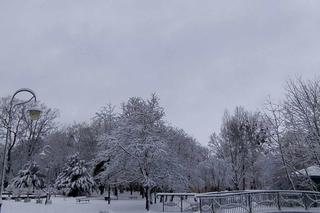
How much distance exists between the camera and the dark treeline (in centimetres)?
2348

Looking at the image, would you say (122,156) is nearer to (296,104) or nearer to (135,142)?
(135,142)

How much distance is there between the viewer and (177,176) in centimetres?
3094

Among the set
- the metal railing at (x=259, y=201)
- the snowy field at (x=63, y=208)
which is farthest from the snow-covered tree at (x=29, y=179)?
the metal railing at (x=259, y=201)

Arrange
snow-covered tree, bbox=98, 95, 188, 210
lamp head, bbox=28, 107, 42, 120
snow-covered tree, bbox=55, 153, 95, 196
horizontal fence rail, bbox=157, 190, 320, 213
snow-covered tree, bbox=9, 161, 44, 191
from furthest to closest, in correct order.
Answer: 1. snow-covered tree, bbox=55, 153, 95, 196
2. snow-covered tree, bbox=9, 161, 44, 191
3. snow-covered tree, bbox=98, 95, 188, 210
4. horizontal fence rail, bbox=157, 190, 320, 213
5. lamp head, bbox=28, 107, 42, 120

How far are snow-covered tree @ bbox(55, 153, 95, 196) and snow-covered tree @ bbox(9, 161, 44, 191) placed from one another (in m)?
2.45

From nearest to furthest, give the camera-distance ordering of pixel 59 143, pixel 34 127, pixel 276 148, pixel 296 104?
pixel 296 104 < pixel 276 148 < pixel 34 127 < pixel 59 143

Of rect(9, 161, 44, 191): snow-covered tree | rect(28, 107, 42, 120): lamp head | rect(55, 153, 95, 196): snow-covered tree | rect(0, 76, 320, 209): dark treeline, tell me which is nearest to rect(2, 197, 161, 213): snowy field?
rect(0, 76, 320, 209): dark treeline

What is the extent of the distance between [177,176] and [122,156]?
5.36 metres

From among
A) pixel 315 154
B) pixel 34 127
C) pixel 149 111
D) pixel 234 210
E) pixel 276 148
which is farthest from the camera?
pixel 34 127

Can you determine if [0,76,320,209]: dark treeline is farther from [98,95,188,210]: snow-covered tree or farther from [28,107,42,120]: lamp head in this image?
[28,107,42,120]: lamp head

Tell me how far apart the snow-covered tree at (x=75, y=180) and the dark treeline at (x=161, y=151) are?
12cm

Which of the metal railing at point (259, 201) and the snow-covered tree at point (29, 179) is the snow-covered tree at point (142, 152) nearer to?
the metal railing at point (259, 201)

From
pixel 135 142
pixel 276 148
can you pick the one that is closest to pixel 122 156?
pixel 135 142

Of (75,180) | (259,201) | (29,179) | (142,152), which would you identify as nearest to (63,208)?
(142,152)
